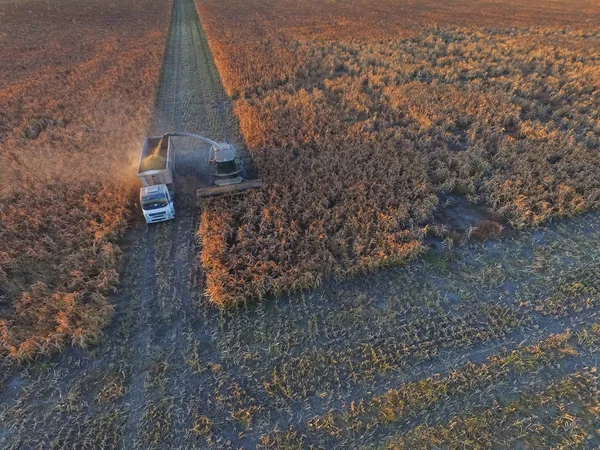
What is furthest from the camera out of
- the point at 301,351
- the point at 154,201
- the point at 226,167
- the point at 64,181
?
the point at 64,181

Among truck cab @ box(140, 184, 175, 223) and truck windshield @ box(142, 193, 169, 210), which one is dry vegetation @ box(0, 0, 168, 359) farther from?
truck windshield @ box(142, 193, 169, 210)

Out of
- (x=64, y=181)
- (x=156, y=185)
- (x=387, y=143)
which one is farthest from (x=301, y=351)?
(x=64, y=181)

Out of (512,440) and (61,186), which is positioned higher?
(61,186)

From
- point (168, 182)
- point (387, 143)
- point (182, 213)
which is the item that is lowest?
point (182, 213)

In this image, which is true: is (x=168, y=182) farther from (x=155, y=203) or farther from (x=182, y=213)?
(x=155, y=203)

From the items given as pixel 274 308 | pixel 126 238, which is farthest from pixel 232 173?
pixel 274 308

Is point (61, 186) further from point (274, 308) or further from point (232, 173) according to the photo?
point (274, 308)
